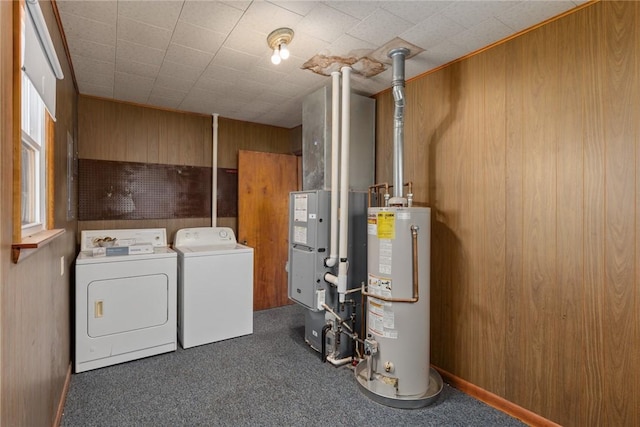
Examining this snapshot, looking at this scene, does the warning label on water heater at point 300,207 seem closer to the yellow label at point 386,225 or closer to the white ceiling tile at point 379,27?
the yellow label at point 386,225

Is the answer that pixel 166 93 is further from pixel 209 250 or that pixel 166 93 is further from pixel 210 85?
pixel 209 250

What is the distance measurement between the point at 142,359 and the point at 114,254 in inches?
38.4

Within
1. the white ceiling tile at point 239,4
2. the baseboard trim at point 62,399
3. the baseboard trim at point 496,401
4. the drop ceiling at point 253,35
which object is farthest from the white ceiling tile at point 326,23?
the baseboard trim at point 62,399

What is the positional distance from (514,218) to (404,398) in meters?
1.43

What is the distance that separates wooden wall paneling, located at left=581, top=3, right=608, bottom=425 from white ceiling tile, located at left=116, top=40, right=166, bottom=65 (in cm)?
276

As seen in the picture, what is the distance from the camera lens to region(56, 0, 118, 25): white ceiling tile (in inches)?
71.9

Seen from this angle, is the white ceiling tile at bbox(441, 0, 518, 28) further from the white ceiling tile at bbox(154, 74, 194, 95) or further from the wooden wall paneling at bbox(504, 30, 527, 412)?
the white ceiling tile at bbox(154, 74, 194, 95)

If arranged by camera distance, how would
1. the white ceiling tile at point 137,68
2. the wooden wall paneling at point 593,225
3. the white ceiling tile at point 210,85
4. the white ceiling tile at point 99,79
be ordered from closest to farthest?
the wooden wall paneling at point 593,225
the white ceiling tile at point 137,68
the white ceiling tile at point 99,79
the white ceiling tile at point 210,85

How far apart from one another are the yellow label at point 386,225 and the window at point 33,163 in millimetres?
1931

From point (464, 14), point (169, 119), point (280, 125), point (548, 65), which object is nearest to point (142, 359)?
point (169, 119)

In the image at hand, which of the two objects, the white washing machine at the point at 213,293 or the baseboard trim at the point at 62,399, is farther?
the white washing machine at the point at 213,293

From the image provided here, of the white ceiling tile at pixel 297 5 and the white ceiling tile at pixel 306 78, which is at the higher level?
the white ceiling tile at pixel 306 78

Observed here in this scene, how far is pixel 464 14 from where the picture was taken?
74.8 inches

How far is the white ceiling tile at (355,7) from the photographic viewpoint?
5.93 ft
